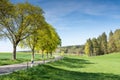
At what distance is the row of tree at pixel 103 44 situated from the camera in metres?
174

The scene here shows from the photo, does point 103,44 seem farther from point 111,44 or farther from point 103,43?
point 111,44

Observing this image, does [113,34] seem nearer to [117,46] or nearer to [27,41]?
[117,46]

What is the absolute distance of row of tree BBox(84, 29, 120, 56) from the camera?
17398 cm

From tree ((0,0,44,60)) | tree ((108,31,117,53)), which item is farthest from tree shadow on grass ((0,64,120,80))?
tree ((108,31,117,53))

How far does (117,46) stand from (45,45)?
329 feet

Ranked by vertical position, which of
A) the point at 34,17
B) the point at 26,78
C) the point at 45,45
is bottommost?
the point at 26,78

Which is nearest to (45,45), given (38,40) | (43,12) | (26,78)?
(38,40)

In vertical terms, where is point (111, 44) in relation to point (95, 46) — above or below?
above

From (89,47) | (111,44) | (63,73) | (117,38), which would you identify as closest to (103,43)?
(111,44)

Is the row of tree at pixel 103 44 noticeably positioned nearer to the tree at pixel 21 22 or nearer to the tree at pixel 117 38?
the tree at pixel 117 38

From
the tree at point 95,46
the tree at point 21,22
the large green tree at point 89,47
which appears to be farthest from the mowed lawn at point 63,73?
the large green tree at point 89,47

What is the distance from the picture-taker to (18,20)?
57.6 m

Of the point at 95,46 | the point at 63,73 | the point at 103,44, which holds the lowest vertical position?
the point at 63,73

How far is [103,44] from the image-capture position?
18112 cm
